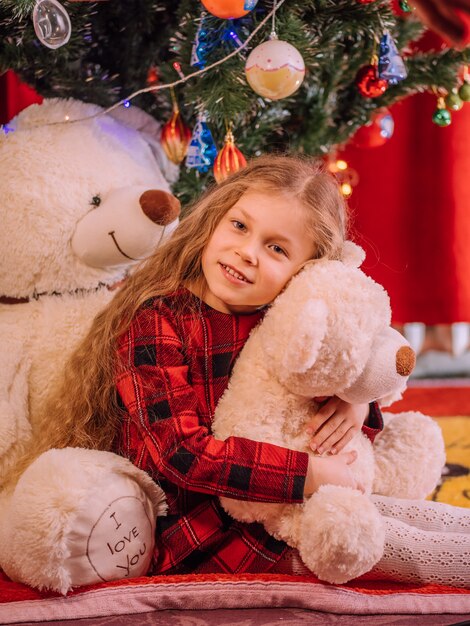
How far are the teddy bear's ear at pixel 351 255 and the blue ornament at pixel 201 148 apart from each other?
0.28 metres

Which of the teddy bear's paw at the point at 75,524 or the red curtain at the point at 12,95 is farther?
the red curtain at the point at 12,95

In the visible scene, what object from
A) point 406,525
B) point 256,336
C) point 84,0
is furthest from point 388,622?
point 84,0

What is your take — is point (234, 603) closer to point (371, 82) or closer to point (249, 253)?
point (249, 253)

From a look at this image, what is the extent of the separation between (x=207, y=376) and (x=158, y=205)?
0.25 meters

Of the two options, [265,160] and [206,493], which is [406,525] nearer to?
[206,493]

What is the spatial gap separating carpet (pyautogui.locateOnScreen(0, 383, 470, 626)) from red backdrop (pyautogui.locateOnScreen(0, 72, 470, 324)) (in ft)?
4.39

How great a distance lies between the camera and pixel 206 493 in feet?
2.80

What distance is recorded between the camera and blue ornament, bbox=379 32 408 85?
1098 millimetres

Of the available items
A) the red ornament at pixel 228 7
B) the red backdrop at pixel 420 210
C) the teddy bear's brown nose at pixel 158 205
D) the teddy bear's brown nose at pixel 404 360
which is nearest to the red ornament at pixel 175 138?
the teddy bear's brown nose at pixel 158 205

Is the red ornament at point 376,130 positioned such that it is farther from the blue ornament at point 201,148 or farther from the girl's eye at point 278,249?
the girl's eye at point 278,249

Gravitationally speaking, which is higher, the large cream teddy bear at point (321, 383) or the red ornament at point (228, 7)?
the red ornament at point (228, 7)

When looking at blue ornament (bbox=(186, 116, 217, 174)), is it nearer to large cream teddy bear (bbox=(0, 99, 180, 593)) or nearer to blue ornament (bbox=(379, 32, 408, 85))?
large cream teddy bear (bbox=(0, 99, 180, 593))

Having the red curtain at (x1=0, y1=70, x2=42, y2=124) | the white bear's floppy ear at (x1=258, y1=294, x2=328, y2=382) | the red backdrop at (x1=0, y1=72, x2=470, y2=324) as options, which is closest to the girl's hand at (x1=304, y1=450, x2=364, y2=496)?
the white bear's floppy ear at (x1=258, y1=294, x2=328, y2=382)

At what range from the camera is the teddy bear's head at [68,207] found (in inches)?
38.0
